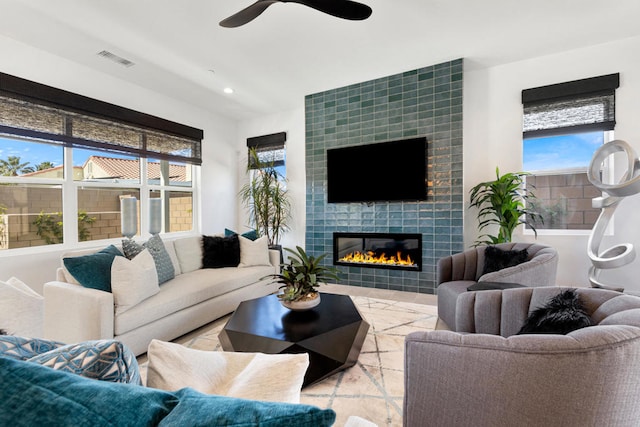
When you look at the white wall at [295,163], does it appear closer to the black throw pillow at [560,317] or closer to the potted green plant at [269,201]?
the potted green plant at [269,201]

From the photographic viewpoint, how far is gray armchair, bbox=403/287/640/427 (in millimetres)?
827

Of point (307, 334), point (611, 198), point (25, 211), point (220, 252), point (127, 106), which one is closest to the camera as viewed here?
point (307, 334)

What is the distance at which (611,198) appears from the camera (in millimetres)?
2873

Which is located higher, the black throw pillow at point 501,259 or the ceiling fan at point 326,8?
the ceiling fan at point 326,8

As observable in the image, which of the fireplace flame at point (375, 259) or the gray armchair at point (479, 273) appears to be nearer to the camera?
the gray armchair at point (479, 273)

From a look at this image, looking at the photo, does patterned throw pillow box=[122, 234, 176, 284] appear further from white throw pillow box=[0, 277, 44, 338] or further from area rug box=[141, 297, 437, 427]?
white throw pillow box=[0, 277, 44, 338]

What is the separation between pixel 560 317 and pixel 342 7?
7.17 feet

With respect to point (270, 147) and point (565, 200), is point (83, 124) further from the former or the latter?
point (565, 200)

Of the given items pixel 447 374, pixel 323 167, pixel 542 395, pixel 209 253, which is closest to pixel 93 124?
pixel 209 253

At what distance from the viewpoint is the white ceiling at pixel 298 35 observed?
Result: 8.42ft

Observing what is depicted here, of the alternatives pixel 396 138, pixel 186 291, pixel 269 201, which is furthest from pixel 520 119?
pixel 186 291

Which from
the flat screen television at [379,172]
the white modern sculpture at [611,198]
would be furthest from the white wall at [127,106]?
the white modern sculpture at [611,198]

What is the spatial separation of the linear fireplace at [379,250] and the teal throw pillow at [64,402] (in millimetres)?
3774

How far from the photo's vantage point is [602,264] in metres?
2.84
